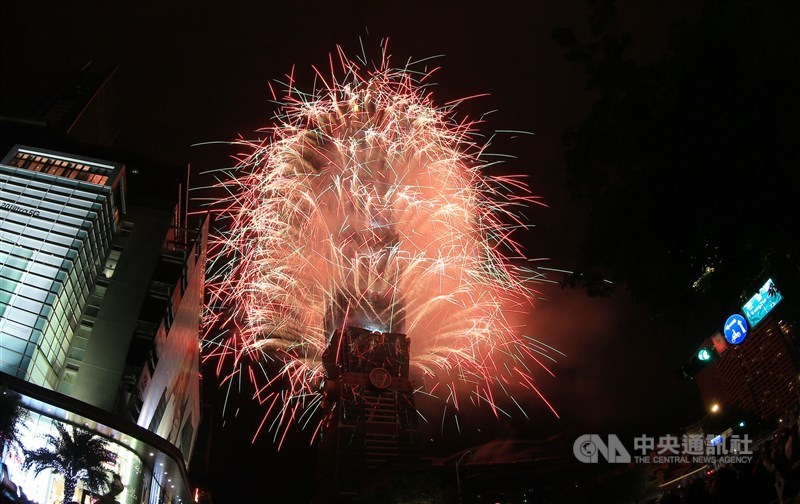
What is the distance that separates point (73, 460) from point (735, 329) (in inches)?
843

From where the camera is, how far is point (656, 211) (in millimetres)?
10148

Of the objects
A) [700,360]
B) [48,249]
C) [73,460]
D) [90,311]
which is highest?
[48,249]

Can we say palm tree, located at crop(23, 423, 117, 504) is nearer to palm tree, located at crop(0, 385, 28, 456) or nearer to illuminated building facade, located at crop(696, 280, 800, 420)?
palm tree, located at crop(0, 385, 28, 456)

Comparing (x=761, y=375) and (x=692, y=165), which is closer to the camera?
(x=692, y=165)

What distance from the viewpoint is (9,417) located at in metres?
18.1

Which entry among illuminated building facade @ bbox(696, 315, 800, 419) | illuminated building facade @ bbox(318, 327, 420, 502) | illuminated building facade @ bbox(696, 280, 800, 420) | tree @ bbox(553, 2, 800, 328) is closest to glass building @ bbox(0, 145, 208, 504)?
tree @ bbox(553, 2, 800, 328)

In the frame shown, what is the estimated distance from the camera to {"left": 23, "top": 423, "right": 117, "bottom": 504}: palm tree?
19625 millimetres

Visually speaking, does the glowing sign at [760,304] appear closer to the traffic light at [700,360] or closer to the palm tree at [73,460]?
the traffic light at [700,360]

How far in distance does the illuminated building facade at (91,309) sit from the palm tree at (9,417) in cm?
25

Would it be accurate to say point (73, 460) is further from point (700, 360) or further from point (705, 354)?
point (705, 354)

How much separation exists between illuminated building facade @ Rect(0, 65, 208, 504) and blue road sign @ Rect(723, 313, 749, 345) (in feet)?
69.2

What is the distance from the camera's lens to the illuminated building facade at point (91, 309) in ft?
74.9

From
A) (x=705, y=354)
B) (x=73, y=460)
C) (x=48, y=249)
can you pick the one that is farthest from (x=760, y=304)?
(x=48, y=249)

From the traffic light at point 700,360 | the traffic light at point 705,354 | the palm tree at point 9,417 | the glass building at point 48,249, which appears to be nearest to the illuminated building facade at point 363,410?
the glass building at point 48,249
